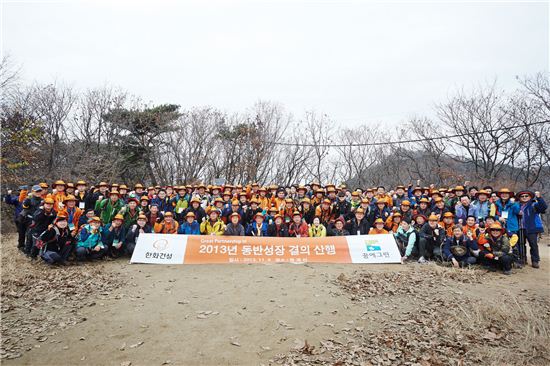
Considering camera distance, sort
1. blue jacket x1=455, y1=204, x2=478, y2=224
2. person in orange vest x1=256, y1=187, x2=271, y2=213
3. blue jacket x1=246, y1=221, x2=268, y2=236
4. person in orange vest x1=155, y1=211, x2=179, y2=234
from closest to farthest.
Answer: person in orange vest x1=155, y1=211, x2=179, y2=234 → blue jacket x1=455, y1=204, x2=478, y2=224 → blue jacket x1=246, y1=221, x2=268, y2=236 → person in orange vest x1=256, y1=187, x2=271, y2=213

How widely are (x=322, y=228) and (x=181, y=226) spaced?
419cm

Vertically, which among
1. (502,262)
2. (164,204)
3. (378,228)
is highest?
(164,204)

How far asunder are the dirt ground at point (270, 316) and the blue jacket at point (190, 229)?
69.9 inches

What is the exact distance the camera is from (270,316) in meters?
5.70

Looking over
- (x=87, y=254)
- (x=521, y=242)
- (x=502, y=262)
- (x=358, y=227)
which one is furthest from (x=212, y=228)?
(x=521, y=242)

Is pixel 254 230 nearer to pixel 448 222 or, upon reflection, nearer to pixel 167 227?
pixel 167 227

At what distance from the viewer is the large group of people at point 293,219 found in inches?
347

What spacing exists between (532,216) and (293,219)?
655 centimetres

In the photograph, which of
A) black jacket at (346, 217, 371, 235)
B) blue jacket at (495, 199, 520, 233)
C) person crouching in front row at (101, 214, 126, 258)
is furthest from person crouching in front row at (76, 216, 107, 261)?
blue jacket at (495, 199, 520, 233)

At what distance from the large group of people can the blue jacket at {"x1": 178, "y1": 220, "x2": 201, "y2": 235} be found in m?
0.03

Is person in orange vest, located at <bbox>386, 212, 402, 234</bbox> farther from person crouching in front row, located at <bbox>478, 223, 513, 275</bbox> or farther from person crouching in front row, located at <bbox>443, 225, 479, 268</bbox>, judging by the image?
person crouching in front row, located at <bbox>478, 223, 513, 275</bbox>

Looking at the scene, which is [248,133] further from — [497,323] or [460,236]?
[497,323]

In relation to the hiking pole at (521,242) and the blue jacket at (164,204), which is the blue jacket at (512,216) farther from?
the blue jacket at (164,204)

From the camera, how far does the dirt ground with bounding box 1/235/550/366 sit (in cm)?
473
